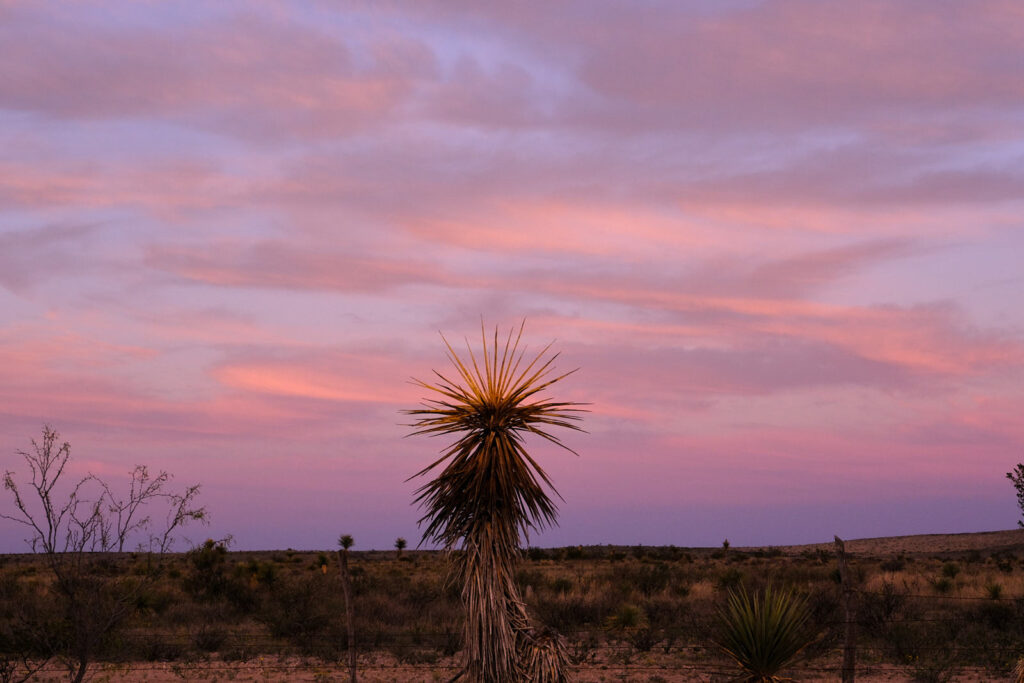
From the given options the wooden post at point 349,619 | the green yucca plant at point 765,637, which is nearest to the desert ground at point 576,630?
the wooden post at point 349,619

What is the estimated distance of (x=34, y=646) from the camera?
63.1 ft

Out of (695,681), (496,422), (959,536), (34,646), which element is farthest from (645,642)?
(959,536)

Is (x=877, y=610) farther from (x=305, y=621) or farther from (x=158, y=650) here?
(x=158, y=650)

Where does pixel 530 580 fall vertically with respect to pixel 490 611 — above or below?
below

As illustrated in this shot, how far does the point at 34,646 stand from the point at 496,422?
→ 41.6 feet

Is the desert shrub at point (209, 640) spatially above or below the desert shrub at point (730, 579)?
below

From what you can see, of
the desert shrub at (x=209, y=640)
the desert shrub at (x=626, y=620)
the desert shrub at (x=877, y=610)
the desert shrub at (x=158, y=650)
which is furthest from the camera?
the desert shrub at (x=626, y=620)

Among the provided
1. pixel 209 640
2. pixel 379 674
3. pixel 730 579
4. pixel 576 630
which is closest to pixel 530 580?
pixel 730 579

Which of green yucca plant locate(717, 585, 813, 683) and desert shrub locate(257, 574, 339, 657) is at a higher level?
green yucca plant locate(717, 585, 813, 683)

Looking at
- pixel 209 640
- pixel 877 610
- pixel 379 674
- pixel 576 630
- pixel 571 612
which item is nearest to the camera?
pixel 379 674

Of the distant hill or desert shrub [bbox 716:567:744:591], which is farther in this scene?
the distant hill

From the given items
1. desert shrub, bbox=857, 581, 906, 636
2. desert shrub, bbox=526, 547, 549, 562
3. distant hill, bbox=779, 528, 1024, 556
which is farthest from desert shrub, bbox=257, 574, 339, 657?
distant hill, bbox=779, 528, 1024, 556

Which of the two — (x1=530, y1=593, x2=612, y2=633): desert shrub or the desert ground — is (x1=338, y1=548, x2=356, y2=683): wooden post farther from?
(x1=530, y1=593, x2=612, y2=633): desert shrub

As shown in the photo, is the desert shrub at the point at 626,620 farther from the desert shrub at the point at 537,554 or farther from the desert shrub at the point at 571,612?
the desert shrub at the point at 537,554
